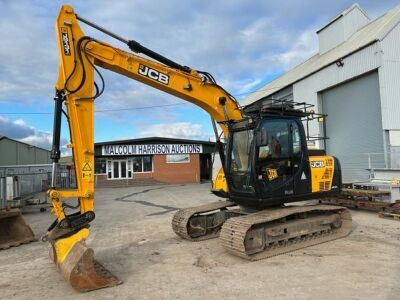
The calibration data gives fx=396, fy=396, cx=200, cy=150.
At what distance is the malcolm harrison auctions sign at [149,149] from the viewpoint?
120 ft

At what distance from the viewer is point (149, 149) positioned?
37.5m

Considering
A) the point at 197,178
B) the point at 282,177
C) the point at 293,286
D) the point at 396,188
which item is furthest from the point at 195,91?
the point at 197,178

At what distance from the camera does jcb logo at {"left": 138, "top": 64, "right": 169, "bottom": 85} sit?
7.71 meters

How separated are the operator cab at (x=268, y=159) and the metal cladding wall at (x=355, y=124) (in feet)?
38.5

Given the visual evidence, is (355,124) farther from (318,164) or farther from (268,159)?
(268,159)

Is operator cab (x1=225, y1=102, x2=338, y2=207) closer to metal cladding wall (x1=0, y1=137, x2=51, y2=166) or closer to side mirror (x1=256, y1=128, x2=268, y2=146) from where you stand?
side mirror (x1=256, y1=128, x2=268, y2=146)

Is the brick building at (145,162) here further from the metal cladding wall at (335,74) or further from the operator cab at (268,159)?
the operator cab at (268,159)

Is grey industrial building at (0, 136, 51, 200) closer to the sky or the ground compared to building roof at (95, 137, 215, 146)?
closer to the ground

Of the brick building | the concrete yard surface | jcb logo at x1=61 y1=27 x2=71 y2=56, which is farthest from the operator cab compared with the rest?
the brick building

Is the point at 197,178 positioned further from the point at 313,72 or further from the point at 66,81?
the point at 66,81

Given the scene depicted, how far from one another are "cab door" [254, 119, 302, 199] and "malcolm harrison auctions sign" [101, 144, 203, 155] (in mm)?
29504

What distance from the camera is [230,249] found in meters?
7.52

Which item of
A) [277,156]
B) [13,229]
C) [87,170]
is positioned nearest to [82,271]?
[87,170]

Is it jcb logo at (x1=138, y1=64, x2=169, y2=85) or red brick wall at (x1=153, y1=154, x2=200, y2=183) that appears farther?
red brick wall at (x1=153, y1=154, x2=200, y2=183)
